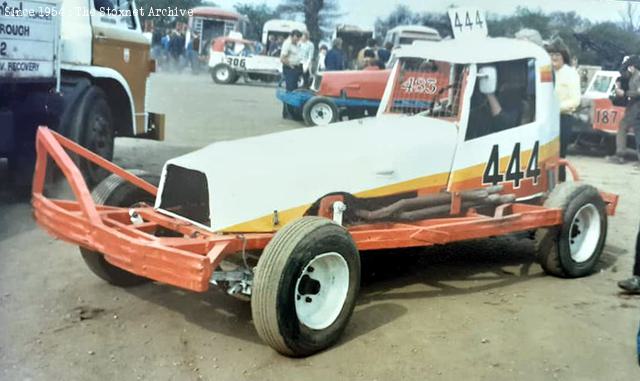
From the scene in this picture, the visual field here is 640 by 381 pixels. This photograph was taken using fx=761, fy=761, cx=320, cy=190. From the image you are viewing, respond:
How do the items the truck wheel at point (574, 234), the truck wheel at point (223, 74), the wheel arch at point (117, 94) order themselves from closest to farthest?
1. the truck wheel at point (574, 234)
2. the truck wheel at point (223, 74)
3. the wheel arch at point (117, 94)

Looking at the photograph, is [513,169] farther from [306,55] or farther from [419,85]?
[306,55]

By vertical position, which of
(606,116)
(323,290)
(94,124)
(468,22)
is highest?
(468,22)

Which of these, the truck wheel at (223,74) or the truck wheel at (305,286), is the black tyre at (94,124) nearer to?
the truck wheel at (223,74)

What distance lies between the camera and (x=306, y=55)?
5.79m

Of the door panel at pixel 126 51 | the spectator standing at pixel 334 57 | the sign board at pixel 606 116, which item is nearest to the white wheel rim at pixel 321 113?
the spectator standing at pixel 334 57

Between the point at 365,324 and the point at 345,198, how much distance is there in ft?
2.13

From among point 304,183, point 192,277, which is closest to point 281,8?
point 304,183

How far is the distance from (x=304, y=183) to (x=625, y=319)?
200cm

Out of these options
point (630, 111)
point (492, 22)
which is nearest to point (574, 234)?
point (492, 22)

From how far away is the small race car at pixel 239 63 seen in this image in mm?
5246

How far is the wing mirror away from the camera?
4.57 meters

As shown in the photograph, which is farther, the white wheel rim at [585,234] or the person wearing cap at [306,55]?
the person wearing cap at [306,55]

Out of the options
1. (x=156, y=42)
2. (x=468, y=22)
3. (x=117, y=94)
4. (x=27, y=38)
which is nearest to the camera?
(x=27, y=38)

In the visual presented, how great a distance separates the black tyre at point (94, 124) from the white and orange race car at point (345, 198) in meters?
1.50
